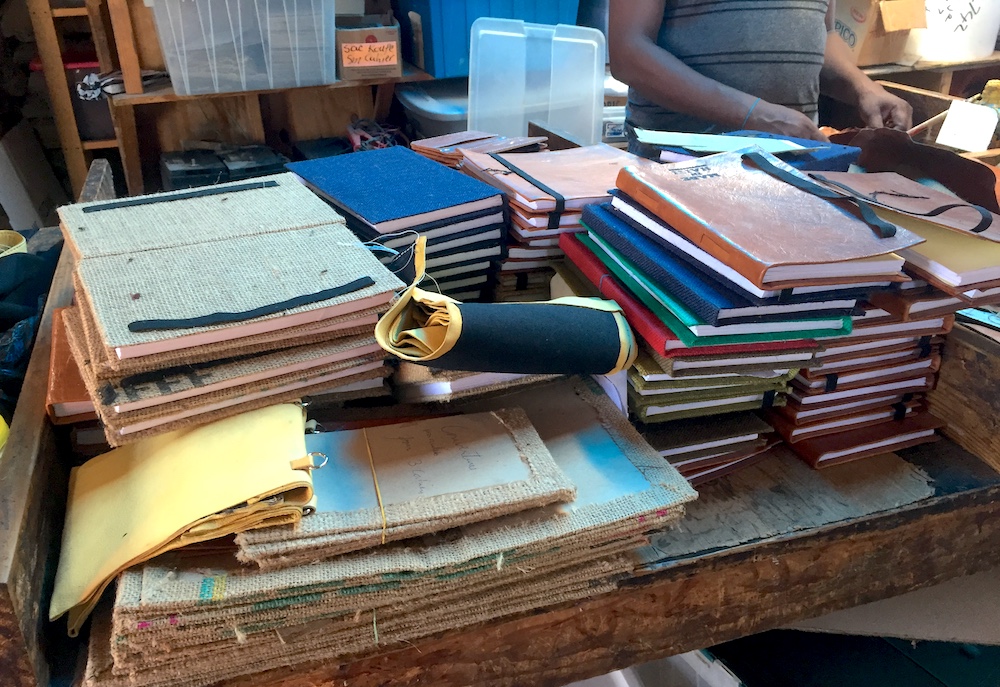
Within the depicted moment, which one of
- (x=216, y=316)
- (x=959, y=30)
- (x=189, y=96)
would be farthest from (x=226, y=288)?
(x=959, y=30)

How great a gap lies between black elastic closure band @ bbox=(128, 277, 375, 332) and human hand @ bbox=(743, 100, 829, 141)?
1074mm

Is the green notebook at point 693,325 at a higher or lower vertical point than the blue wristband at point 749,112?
lower

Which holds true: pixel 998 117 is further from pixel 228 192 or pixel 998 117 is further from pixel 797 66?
pixel 228 192

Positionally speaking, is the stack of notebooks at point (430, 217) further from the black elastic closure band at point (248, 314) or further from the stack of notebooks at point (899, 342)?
the stack of notebooks at point (899, 342)

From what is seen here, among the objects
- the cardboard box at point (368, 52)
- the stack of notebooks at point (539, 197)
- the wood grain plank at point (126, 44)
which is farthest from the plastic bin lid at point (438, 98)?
the stack of notebooks at point (539, 197)

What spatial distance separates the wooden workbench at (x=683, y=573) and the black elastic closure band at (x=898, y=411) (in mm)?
51

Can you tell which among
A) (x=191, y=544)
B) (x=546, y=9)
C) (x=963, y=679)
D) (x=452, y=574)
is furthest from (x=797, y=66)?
(x=191, y=544)

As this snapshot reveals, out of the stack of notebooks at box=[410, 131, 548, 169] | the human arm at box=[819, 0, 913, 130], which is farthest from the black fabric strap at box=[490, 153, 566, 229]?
the human arm at box=[819, 0, 913, 130]

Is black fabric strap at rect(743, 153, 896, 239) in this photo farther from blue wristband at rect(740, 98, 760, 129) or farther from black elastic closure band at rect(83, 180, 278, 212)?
black elastic closure band at rect(83, 180, 278, 212)

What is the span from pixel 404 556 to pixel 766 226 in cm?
53

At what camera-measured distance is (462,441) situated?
2.57 feet

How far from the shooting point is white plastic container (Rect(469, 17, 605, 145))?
1930 millimetres

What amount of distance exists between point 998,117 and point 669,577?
1530 mm

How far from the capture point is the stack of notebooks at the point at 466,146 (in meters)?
1.36
